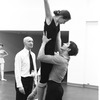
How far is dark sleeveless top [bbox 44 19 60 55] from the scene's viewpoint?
2.47 metres

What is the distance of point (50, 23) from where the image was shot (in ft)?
8.05

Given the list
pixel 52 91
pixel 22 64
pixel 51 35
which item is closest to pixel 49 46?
pixel 51 35

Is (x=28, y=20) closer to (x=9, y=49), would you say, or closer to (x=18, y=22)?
(x=18, y=22)

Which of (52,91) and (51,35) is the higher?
(51,35)

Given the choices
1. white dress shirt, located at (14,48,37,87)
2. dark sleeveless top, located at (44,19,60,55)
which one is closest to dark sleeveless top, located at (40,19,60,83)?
dark sleeveless top, located at (44,19,60,55)

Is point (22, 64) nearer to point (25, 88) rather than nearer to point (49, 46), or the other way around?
point (25, 88)

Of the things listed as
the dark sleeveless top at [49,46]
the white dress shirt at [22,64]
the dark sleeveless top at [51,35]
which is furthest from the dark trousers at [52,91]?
the white dress shirt at [22,64]

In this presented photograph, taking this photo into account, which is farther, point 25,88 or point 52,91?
point 25,88

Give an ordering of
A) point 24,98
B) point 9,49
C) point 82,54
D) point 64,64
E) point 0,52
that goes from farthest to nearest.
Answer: point 9,49 → point 0,52 → point 82,54 → point 24,98 → point 64,64

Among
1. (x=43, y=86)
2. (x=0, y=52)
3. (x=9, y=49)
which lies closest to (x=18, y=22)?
(x=0, y=52)

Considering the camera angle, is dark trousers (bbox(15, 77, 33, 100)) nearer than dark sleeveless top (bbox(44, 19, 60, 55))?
No

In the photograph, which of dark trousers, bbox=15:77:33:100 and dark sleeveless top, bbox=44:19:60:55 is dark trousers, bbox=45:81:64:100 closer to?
dark sleeveless top, bbox=44:19:60:55

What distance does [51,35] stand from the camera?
2514mm

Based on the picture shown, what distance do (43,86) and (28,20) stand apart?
27.1 ft
